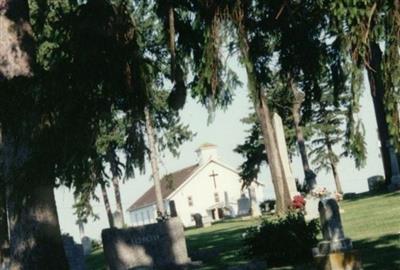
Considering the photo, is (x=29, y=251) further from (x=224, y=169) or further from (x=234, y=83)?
(x=224, y=169)

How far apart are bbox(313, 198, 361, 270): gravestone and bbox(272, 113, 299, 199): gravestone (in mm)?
13783

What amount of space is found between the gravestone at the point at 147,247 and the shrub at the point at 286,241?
3.09 meters

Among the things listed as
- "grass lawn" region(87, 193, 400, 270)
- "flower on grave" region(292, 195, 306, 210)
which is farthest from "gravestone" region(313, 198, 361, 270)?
"flower on grave" region(292, 195, 306, 210)

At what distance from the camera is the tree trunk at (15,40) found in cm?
780

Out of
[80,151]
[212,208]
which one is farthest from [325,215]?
[212,208]

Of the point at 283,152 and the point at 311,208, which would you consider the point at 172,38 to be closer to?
the point at 311,208

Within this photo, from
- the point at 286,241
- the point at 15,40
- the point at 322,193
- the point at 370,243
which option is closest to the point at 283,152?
the point at 322,193

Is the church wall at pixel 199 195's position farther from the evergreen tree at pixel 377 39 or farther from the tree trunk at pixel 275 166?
the evergreen tree at pixel 377 39

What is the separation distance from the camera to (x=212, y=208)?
208 ft

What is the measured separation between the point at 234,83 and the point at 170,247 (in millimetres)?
8630

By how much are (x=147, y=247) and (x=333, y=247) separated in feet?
23.1

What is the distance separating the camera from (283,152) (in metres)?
23.0

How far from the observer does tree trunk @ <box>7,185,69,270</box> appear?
24.7 ft

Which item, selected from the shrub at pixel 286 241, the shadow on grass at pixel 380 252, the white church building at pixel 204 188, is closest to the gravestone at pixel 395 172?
the shadow on grass at pixel 380 252
